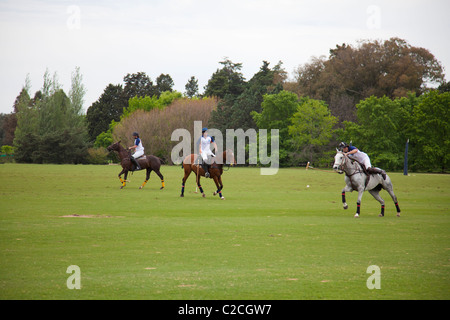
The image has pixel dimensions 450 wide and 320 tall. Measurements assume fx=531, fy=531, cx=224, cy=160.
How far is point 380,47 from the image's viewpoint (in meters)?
81.4

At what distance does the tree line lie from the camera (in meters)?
67.3

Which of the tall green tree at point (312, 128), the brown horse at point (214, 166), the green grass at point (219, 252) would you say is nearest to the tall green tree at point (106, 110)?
the tall green tree at point (312, 128)

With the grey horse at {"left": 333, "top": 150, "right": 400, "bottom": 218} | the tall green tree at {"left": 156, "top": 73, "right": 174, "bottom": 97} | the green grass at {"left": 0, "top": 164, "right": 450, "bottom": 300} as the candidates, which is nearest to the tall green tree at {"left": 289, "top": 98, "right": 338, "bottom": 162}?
the green grass at {"left": 0, "top": 164, "right": 450, "bottom": 300}

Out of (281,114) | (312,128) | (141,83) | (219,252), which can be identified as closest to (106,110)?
(141,83)

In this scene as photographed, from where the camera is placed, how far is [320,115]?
73438 millimetres

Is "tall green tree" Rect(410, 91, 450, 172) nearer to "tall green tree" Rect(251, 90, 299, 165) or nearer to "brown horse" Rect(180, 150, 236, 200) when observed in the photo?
"tall green tree" Rect(251, 90, 299, 165)

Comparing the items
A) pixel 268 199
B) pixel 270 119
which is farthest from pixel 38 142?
pixel 268 199

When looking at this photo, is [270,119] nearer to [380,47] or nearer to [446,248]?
[380,47]

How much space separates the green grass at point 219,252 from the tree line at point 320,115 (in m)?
50.5

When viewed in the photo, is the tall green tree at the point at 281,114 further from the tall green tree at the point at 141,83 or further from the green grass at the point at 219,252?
the green grass at the point at 219,252

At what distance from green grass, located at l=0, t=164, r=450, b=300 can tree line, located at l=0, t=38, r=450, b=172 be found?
50503 mm

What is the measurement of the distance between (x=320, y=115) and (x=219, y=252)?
65.0m
